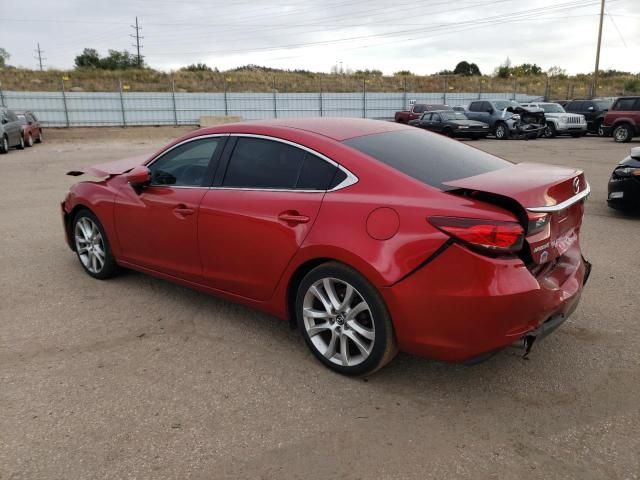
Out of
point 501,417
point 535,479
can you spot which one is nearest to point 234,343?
point 501,417

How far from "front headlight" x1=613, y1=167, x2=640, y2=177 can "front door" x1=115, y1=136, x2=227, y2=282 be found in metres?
6.26

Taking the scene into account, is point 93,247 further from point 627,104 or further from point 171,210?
point 627,104

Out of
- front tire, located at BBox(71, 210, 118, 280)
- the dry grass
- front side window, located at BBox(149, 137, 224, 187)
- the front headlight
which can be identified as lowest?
front tire, located at BBox(71, 210, 118, 280)

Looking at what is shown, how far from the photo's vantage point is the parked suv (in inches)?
810

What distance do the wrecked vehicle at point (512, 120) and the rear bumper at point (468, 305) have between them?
23.3 m

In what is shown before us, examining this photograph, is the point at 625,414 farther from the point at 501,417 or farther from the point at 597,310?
the point at 597,310

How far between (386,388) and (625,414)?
4.31 feet

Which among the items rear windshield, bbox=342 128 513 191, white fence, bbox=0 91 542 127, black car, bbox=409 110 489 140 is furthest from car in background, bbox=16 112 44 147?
Result: rear windshield, bbox=342 128 513 191

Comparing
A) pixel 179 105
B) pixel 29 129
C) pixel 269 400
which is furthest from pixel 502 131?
pixel 269 400

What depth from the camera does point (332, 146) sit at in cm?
340

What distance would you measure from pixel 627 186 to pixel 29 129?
72.9ft

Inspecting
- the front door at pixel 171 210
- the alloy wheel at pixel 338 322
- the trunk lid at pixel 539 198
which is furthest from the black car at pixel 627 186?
the front door at pixel 171 210

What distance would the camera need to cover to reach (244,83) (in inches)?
1837

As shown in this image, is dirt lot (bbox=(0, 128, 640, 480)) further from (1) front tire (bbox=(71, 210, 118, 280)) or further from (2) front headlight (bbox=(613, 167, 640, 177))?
(2) front headlight (bbox=(613, 167, 640, 177))
